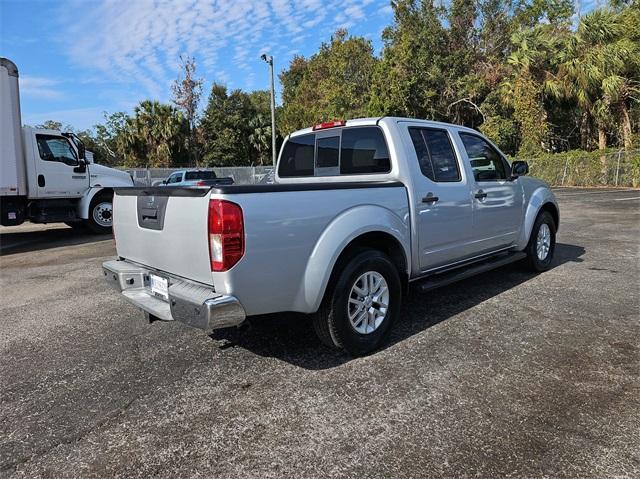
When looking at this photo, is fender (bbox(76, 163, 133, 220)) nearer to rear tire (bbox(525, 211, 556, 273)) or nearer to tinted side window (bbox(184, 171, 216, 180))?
tinted side window (bbox(184, 171, 216, 180))

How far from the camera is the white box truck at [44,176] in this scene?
976cm

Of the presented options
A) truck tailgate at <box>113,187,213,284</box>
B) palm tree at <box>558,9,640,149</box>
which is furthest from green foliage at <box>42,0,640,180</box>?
truck tailgate at <box>113,187,213,284</box>

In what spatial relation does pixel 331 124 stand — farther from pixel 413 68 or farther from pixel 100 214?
pixel 413 68

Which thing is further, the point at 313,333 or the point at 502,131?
the point at 502,131

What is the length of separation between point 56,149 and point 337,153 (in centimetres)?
910

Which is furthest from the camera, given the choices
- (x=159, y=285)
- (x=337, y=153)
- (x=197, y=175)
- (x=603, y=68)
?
(x=603, y=68)

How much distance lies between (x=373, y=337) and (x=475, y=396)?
3.08ft

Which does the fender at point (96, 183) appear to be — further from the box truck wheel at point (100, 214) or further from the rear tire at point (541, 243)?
the rear tire at point (541, 243)

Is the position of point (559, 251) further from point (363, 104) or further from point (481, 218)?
point (363, 104)

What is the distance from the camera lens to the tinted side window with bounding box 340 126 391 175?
13.9ft

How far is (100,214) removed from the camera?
1171cm

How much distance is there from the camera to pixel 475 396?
3.07 metres

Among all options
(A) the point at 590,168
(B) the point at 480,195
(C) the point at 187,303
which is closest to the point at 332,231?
(C) the point at 187,303

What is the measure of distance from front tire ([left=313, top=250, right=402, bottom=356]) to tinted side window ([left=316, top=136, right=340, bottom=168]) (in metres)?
1.36
